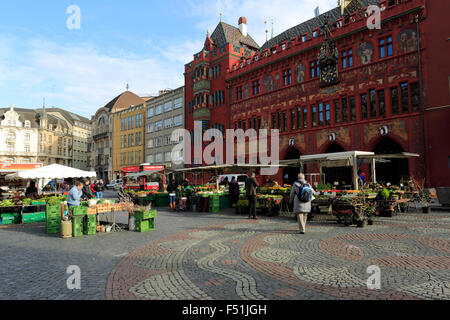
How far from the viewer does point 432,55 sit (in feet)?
67.7

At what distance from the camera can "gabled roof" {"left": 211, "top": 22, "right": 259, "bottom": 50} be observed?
40.7 metres

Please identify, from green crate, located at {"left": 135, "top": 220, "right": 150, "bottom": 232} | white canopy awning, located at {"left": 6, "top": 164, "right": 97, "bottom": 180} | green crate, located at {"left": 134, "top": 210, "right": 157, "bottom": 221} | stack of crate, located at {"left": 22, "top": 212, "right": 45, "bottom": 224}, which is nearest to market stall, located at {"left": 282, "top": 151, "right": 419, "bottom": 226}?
green crate, located at {"left": 134, "top": 210, "right": 157, "bottom": 221}

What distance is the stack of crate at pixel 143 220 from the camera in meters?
10.3

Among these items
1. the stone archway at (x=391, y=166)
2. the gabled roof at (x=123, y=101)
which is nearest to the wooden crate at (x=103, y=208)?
the stone archway at (x=391, y=166)

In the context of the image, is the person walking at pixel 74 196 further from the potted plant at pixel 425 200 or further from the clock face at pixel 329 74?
the clock face at pixel 329 74

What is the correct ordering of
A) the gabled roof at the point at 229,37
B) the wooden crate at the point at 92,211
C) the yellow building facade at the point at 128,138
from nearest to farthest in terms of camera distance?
1. the wooden crate at the point at 92,211
2. the gabled roof at the point at 229,37
3. the yellow building facade at the point at 128,138

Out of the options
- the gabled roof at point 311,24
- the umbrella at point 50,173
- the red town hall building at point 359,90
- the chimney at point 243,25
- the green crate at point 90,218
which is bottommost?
A: the green crate at point 90,218

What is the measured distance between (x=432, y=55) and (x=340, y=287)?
22.2 metres

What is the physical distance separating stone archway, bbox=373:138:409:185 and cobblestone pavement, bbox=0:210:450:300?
43.1 ft

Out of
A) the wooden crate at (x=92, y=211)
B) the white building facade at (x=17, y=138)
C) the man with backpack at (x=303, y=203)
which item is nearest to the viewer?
the man with backpack at (x=303, y=203)

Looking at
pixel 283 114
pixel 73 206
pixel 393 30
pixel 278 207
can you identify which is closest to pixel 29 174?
pixel 73 206

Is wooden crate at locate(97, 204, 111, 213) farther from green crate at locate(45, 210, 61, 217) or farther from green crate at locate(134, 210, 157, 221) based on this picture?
green crate at locate(45, 210, 61, 217)

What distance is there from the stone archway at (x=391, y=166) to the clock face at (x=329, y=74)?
6.75 metres

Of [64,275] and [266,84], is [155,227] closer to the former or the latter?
[64,275]
